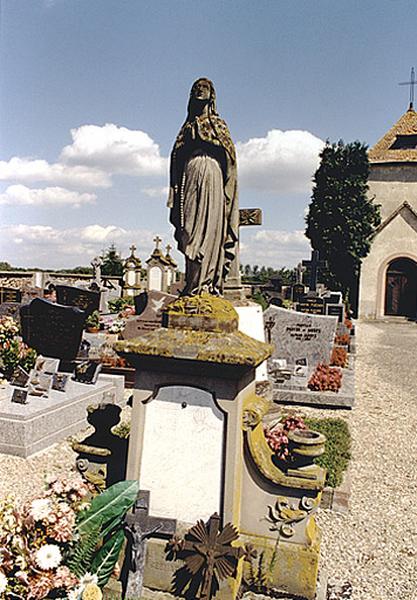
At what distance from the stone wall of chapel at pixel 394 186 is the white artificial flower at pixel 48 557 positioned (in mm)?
32944

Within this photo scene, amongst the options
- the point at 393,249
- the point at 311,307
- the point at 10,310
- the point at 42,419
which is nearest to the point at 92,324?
the point at 10,310

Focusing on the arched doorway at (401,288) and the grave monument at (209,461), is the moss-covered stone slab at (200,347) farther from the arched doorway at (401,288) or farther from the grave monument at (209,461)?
the arched doorway at (401,288)

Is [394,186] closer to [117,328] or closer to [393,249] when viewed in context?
[393,249]

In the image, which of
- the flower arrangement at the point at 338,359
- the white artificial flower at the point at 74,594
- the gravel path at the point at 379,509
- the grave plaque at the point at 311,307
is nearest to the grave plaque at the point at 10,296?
the grave plaque at the point at 311,307

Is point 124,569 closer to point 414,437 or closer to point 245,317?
point 245,317

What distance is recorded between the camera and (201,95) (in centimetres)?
458

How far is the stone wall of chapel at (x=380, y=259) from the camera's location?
30031mm

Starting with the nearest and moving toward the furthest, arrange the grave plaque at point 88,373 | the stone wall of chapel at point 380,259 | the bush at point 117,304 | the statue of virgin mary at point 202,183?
the statue of virgin mary at point 202,183
the grave plaque at point 88,373
the bush at point 117,304
the stone wall of chapel at point 380,259

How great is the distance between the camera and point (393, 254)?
99.3ft

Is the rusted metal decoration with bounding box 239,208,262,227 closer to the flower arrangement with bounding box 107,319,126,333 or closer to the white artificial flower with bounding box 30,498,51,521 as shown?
the white artificial flower with bounding box 30,498,51,521

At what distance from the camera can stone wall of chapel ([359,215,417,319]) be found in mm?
30031

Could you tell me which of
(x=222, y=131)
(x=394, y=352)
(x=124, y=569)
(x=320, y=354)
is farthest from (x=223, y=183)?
(x=394, y=352)

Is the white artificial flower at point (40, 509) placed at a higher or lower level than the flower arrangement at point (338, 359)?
higher

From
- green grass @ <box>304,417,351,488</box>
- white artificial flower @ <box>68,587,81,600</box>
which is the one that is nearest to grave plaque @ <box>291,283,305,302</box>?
green grass @ <box>304,417,351,488</box>
